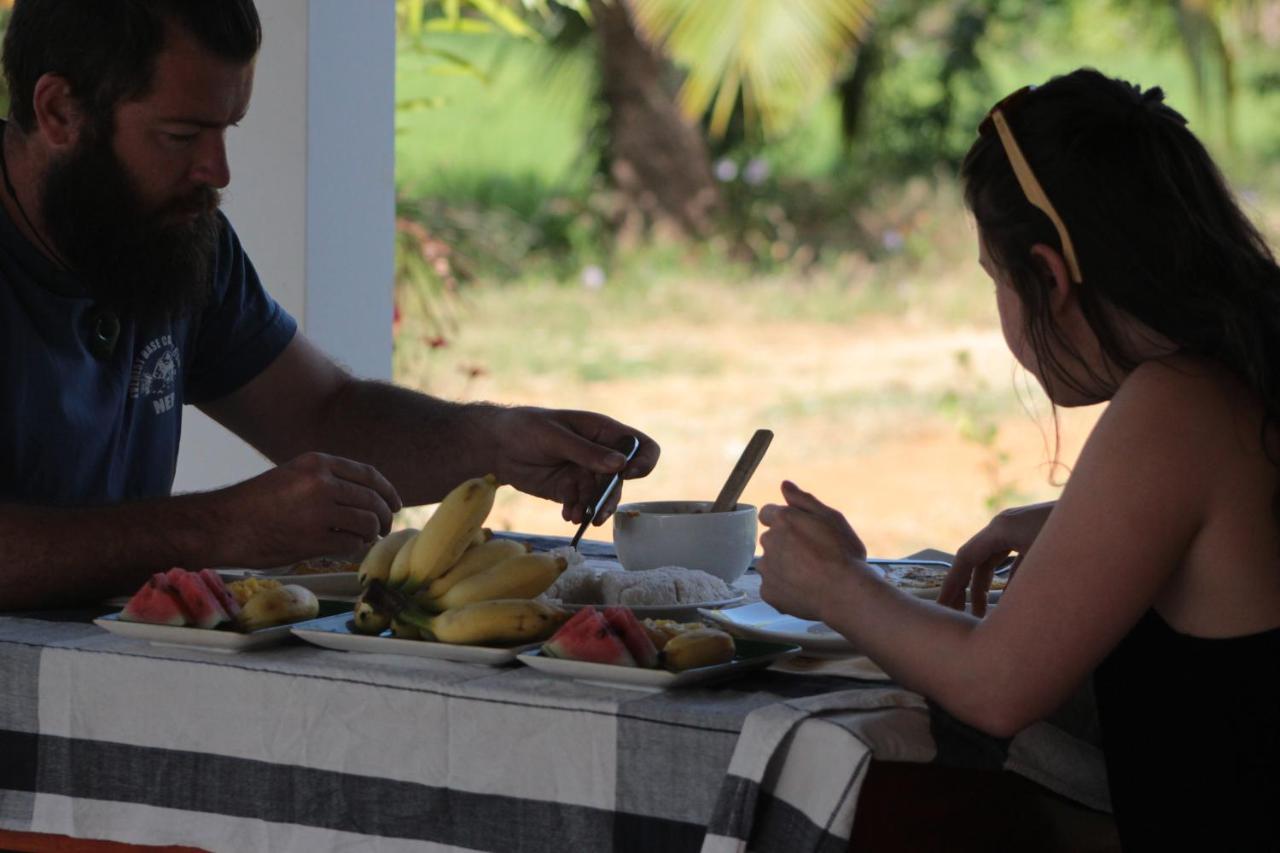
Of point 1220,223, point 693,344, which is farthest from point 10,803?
point 693,344

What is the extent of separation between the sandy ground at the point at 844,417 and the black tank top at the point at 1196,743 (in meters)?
6.50

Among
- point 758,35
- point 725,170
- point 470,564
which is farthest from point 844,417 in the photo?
point 470,564

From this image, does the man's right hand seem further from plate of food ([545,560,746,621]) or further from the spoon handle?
the spoon handle

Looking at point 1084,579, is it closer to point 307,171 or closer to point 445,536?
point 445,536

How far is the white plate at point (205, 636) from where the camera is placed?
158 centimetres

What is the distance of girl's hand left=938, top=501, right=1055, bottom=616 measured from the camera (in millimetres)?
1834

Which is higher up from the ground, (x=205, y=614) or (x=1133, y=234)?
(x=1133, y=234)

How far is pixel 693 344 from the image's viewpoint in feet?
33.4

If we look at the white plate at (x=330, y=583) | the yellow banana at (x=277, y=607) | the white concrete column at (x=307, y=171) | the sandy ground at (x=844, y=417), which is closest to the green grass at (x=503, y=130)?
the sandy ground at (x=844, y=417)

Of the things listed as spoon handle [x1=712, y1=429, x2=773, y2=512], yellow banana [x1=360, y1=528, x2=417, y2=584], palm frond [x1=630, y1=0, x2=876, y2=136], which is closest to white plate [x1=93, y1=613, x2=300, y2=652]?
yellow banana [x1=360, y1=528, x2=417, y2=584]

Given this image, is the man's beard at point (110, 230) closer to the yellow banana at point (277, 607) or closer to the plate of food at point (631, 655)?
the yellow banana at point (277, 607)

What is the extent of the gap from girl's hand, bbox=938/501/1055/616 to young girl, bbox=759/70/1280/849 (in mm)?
250

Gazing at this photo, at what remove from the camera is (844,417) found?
30.8ft

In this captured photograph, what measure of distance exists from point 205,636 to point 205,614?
0.11ft
